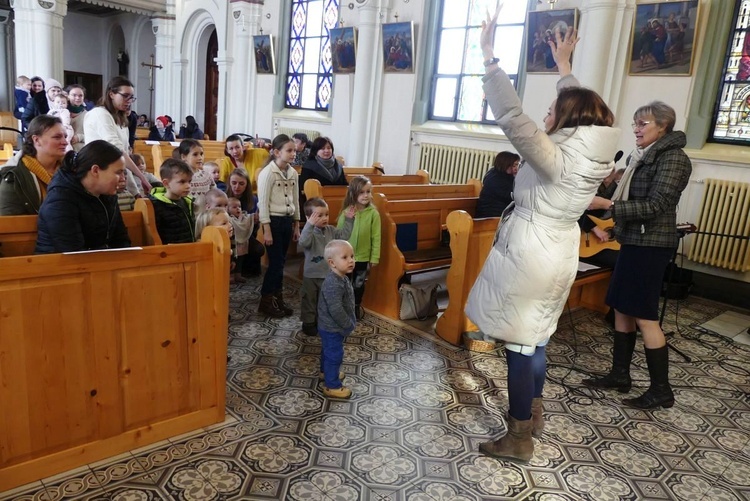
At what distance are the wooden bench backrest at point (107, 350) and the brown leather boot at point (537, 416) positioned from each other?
1.54m

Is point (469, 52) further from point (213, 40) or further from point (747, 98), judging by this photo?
point (213, 40)

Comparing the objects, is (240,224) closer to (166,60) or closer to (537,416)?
(537,416)

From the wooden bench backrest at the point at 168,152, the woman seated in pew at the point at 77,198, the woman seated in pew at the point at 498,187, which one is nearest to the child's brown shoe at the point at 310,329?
the woman seated in pew at the point at 77,198

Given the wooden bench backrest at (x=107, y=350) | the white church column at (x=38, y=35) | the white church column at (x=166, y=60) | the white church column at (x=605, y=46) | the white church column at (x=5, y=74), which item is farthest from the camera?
the white church column at (x=5, y=74)

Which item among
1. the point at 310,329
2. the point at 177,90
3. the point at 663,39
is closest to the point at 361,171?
the point at 310,329

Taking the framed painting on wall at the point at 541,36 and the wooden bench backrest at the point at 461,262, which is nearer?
the wooden bench backrest at the point at 461,262

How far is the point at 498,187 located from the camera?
4848mm

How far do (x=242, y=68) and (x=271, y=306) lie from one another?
30.9ft

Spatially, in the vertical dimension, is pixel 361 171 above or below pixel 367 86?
below

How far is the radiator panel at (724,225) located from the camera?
5723 millimetres

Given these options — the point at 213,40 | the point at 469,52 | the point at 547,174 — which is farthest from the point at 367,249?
the point at 213,40

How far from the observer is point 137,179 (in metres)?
4.15

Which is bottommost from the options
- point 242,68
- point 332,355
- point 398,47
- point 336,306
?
point 332,355

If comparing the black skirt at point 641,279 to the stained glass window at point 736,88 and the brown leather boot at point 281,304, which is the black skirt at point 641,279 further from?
the stained glass window at point 736,88
